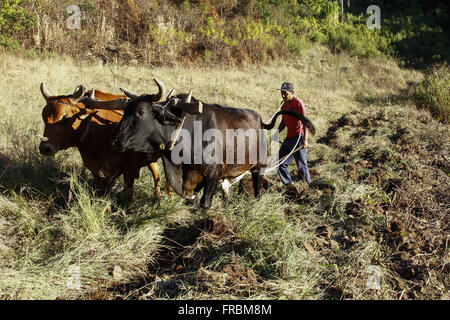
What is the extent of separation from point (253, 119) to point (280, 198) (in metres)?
1.18

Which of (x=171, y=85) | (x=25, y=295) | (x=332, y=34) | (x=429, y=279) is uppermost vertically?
(x=332, y=34)

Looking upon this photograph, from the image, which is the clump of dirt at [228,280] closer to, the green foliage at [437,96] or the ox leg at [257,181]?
the ox leg at [257,181]

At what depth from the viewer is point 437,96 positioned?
36.5 ft

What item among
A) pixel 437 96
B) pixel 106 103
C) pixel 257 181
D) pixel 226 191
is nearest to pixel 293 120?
pixel 257 181

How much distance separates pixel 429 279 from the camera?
3.76 meters

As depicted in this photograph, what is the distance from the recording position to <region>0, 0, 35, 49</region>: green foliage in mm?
11406

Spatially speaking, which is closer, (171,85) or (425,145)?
(425,145)

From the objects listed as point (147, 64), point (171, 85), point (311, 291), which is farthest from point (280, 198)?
point (147, 64)

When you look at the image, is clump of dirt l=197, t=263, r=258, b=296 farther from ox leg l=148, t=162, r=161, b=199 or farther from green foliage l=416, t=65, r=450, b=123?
green foliage l=416, t=65, r=450, b=123

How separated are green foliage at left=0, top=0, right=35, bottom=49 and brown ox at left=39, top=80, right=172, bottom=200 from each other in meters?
8.35

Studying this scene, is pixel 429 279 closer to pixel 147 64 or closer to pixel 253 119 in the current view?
pixel 253 119

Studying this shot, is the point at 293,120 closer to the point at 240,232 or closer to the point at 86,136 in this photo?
the point at 240,232

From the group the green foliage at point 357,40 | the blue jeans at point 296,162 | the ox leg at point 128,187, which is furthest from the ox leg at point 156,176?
the green foliage at point 357,40

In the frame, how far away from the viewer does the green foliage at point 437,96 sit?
10750 mm
